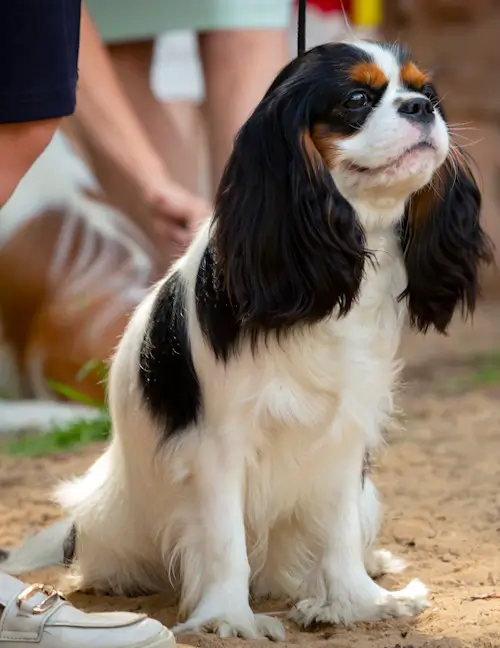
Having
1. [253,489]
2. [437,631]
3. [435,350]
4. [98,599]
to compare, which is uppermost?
[253,489]

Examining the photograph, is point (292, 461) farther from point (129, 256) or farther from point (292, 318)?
point (129, 256)

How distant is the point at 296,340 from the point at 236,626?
2.15 ft

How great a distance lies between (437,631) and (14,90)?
1470mm

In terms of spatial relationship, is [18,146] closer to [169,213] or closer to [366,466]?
[366,466]

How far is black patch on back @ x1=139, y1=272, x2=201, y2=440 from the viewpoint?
9.06 feet

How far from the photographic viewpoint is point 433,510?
12.1ft

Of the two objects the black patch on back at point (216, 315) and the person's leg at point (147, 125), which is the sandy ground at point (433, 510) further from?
the person's leg at point (147, 125)

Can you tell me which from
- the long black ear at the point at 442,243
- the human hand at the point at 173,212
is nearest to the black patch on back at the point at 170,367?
the long black ear at the point at 442,243

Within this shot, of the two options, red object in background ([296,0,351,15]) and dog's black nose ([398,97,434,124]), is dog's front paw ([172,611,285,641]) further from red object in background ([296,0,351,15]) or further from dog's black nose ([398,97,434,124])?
red object in background ([296,0,351,15])

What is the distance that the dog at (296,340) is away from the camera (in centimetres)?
259

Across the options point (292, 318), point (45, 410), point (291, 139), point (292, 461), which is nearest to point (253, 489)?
point (292, 461)

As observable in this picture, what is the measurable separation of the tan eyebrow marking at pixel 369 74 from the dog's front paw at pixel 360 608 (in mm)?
1190

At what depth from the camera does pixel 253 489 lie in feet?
9.25

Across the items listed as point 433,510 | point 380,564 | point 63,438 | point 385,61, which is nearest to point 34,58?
point 385,61
